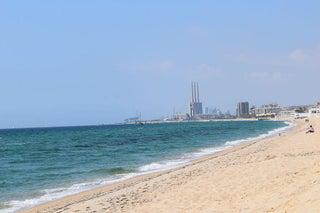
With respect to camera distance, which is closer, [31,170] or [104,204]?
[104,204]

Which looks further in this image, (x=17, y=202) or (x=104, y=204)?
(x=17, y=202)

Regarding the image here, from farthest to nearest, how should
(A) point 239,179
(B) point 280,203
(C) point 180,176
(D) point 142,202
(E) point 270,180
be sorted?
(C) point 180,176 < (A) point 239,179 < (E) point 270,180 < (D) point 142,202 < (B) point 280,203

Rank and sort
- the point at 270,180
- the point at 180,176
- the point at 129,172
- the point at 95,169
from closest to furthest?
the point at 270,180, the point at 180,176, the point at 129,172, the point at 95,169

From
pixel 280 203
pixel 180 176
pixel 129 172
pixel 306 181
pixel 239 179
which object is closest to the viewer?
pixel 280 203

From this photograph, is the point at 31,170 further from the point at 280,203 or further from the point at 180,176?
the point at 280,203

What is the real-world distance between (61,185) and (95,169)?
6608mm

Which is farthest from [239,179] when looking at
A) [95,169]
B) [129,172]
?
[95,169]

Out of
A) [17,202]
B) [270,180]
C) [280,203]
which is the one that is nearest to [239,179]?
[270,180]

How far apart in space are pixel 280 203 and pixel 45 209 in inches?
294

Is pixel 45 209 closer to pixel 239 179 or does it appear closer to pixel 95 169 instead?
pixel 239 179

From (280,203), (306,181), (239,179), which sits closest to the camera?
(280,203)

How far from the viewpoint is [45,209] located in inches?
604

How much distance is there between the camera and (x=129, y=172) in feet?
85.0

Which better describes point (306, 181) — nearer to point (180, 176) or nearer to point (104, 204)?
point (104, 204)
